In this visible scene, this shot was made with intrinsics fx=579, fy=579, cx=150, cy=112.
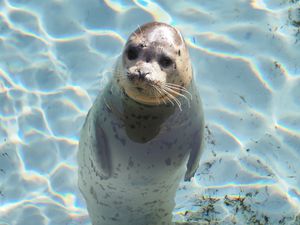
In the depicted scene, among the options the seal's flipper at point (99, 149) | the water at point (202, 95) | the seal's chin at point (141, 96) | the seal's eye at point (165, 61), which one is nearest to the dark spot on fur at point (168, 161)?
the seal's flipper at point (99, 149)

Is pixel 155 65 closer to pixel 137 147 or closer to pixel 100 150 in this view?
pixel 137 147

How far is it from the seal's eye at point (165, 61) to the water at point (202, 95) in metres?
1.91

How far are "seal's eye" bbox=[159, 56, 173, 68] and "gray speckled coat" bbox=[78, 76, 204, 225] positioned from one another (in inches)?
13.0

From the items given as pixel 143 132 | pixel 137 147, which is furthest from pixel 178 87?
pixel 137 147

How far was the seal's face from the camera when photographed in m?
3.43

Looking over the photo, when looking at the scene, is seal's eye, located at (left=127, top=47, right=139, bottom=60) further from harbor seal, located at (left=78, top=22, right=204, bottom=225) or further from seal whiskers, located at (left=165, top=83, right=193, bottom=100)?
seal whiskers, located at (left=165, top=83, right=193, bottom=100)

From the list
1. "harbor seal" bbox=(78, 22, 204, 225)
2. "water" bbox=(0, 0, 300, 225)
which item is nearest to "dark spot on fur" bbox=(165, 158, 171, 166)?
"harbor seal" bbox=(78, 22, 204, 225)

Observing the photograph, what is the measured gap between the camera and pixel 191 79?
13.0ft

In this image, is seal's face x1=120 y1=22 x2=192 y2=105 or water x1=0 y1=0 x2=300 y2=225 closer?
seal's face x1=120 y1=22 x2=192 y2=105

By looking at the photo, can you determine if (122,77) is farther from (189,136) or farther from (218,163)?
(218,163)

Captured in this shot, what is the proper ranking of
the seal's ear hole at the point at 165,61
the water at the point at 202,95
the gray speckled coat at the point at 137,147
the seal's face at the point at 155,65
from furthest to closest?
the water at the point at 202,95 < the gray speckled coat at the point at 137,147 < the seal's ear hole at the point at 165,61 < the seal's face at the point at 155,65

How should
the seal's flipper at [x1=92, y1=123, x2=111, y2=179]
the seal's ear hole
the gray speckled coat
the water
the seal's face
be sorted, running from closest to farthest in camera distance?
the seal's face
the seal's ear hole
the gray speckled coat
the seal's flipper at [x1=92, y1=123, x2=111, y2=179]
the water

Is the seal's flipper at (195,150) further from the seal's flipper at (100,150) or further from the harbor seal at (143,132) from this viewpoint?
the seal's flipper at (100,150)

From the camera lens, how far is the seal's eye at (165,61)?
359 cm
